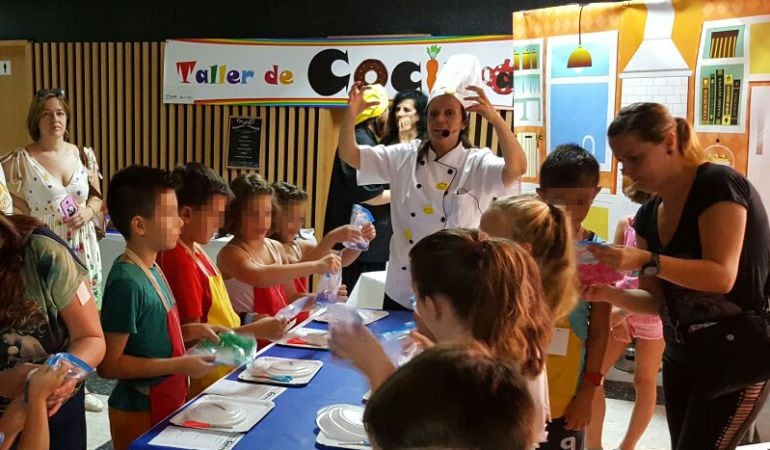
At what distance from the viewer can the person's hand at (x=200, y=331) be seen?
2.14 m

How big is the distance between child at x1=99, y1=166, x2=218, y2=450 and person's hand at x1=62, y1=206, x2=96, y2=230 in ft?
7.29

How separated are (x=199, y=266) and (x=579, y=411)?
4.27 ft

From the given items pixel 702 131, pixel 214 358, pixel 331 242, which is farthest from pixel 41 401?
pixel 702 131

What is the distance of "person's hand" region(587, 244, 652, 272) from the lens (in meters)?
2.01

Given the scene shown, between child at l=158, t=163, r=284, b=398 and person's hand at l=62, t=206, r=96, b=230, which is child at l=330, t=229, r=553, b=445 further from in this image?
person's hand at l=62, t=206, r=96, b=230

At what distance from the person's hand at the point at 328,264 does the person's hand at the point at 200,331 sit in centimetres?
58

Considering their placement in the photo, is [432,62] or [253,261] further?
[432,62]

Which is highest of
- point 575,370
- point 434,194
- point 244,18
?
point 244,18

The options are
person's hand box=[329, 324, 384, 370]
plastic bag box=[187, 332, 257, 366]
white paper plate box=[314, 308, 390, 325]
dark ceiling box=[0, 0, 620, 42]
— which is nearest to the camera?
person's hand box=[329, 324, 384, 370]

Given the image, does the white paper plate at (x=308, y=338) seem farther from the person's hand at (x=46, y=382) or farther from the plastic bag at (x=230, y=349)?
the person's hand at (x=46, y=382)

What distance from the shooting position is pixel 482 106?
292 centimetres

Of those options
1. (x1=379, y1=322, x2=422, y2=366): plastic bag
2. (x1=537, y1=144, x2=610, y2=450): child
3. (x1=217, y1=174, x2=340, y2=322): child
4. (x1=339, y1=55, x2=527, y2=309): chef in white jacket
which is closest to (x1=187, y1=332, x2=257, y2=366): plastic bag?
(x1=379, y1=322, x2=422, y2=366): plastic bag

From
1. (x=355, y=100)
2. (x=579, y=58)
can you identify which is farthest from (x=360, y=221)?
(x=579, y=58)

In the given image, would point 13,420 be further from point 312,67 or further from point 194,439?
point 312,67
